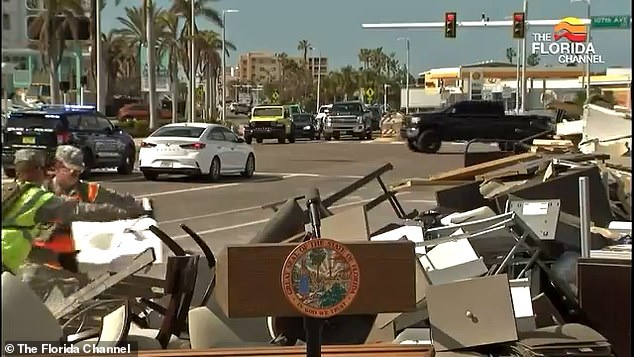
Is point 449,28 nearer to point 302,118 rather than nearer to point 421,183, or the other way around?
point 421,183

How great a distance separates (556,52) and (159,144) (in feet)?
80.8

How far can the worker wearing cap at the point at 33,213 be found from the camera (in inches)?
177

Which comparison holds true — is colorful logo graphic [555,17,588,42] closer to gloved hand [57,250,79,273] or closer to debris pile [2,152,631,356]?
debris pile [2,152,631,356]

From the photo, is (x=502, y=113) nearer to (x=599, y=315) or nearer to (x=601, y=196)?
(x=601, y=196)

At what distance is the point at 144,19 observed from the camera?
15625 mm

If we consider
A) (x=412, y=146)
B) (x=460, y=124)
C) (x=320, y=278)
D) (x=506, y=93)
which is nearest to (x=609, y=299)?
(x=320, y=278)

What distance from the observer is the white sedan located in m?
21.5

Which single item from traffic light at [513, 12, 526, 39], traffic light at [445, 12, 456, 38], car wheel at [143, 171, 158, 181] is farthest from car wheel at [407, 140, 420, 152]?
traffic light at [445, 12, 456, 38]

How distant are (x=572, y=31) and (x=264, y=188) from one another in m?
18.8

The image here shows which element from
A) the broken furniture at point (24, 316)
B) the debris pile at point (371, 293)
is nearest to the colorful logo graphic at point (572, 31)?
the debris pile at point (371, 293)

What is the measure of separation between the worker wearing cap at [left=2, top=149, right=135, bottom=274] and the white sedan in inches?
605

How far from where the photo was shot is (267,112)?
42.8 meters

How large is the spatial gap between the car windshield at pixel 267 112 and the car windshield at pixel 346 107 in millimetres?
5603

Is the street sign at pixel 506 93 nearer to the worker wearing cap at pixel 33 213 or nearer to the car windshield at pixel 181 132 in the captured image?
the car windshield at pixel 181 132
